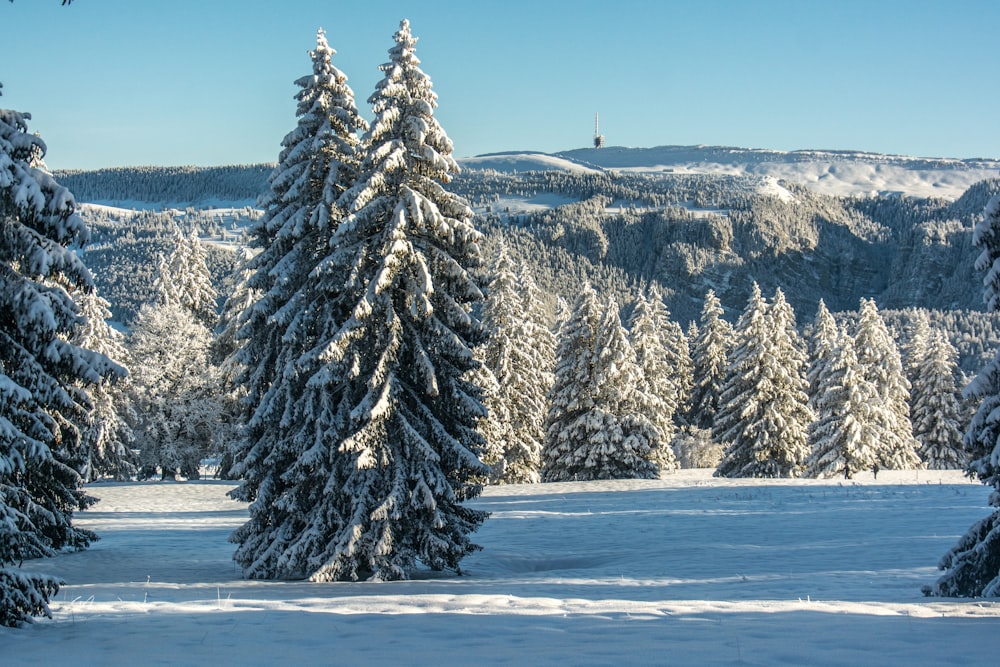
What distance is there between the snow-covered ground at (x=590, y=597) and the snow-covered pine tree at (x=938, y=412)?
35.7 m

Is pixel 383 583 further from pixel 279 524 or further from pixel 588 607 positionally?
pixel 588 607

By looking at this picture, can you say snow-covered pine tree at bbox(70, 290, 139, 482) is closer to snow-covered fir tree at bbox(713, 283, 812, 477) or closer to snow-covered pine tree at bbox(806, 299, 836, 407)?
snow-covered fir tree at bbox(713, 283, 812, 477)

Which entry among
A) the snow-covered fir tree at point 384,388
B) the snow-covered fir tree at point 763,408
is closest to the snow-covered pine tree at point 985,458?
the snow-covered fir tree at point 384,388

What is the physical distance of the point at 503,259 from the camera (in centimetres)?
4316

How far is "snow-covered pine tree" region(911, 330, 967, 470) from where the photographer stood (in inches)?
2398

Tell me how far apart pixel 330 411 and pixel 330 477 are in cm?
135

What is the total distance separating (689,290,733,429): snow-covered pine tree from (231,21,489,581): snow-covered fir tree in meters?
50.1

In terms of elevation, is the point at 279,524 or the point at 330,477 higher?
the point at 330,477

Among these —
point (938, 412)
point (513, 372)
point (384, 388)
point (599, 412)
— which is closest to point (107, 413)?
point (513, 372)

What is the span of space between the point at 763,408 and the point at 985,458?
3640cm

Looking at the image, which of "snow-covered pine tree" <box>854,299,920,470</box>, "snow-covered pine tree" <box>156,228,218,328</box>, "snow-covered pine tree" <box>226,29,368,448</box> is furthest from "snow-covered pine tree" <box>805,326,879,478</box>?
"snow-covered pine tree" <box>156,228,218,328</box>

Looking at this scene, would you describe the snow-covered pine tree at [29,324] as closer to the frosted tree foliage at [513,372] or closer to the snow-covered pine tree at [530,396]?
the frosted tree foliage at [513,372]

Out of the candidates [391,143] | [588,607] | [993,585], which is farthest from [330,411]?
[993,585]

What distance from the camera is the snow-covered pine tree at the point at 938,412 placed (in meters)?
60.9
